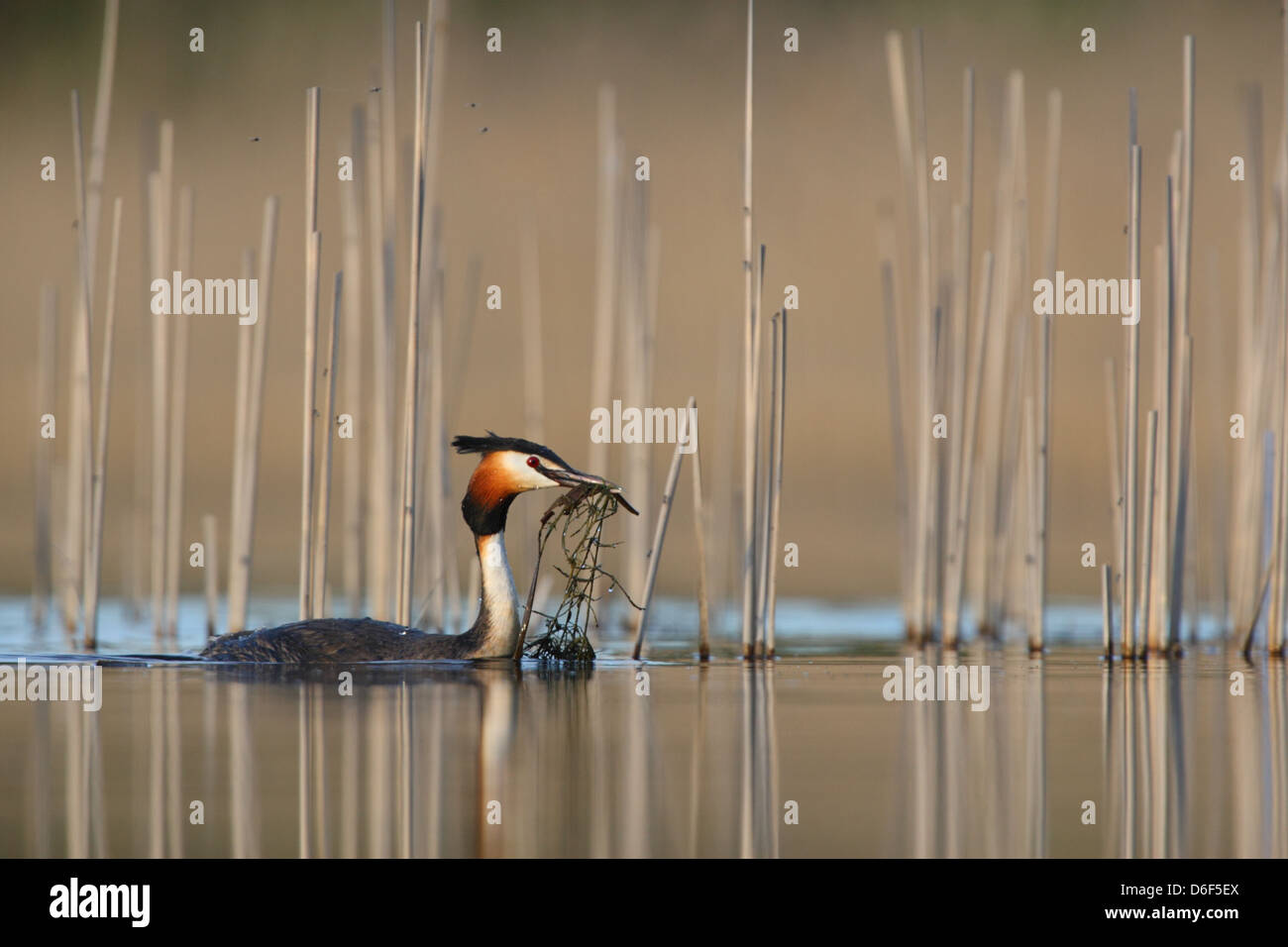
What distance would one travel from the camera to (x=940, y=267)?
1756 cm

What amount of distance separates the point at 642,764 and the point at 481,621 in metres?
5.15

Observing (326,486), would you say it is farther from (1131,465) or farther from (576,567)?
(1131,465)

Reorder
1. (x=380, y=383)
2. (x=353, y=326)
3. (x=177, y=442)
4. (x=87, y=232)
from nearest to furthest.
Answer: (x=87, y=232)
(x=380, y=383)
(x=353, y=326)
(x=177, y=442)

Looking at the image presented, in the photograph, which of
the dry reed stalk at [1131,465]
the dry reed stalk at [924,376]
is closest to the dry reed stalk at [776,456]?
the dry reed stalk at [924,376]

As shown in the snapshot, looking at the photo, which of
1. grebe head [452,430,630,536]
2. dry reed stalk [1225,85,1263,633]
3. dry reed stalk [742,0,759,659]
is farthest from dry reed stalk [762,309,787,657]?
dry reed stalk [1225,85,1263,633]

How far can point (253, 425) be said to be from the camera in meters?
16.3

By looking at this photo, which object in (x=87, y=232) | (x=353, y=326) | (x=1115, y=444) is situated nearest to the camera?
(x=1115, y=444)

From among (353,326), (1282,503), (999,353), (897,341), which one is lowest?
(1282,503)

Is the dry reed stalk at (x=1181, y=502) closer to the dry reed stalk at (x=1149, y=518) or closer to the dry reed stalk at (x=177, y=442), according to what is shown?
the dry reed stalk at (x=1149, y=518)

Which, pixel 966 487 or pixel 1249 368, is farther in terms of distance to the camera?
pixel 1249 368

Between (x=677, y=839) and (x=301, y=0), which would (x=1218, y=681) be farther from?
(x=301, y=0)

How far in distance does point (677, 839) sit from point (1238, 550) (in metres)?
10.5

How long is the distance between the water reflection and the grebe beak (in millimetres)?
1439

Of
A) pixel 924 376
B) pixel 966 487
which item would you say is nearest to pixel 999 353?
pixel 924 376
